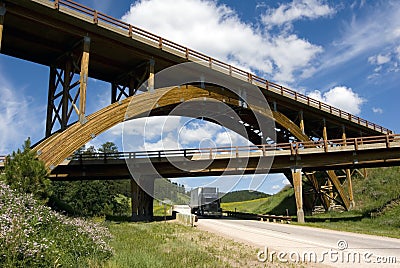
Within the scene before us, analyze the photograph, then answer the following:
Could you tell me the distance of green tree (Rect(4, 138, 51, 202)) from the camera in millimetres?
17609

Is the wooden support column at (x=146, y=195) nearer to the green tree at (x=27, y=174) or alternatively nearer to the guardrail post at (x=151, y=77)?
the guardrail post at (x=151, y=77)

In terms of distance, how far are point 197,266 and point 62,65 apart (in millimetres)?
23825

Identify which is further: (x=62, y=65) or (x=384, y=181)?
(x=384, y=181)

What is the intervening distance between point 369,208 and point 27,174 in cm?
3302

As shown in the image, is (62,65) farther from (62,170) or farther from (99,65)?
(62,170)

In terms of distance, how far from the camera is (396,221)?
25.9 m

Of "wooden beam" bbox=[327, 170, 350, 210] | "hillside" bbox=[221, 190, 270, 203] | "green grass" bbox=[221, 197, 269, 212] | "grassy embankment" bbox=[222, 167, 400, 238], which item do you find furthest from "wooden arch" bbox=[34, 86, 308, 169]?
"hillside" bbox=[221, 190, 270, 203]

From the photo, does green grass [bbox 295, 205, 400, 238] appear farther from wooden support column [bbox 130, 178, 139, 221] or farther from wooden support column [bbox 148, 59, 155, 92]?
wooden support column [bbox 148, 59, 155, 92]

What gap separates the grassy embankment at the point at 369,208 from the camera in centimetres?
2620

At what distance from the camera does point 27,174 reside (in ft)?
59.5

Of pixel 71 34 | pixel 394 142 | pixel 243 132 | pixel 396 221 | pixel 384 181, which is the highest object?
pixel 71 34

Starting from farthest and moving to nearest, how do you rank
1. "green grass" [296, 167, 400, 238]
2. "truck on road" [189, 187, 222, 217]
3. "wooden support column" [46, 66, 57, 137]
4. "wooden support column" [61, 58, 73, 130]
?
"truck on road" [189, 187, 222, 217]
"wooden support column" [46, 66, 57, 137]
"green grass" [296, 167, 400, 238]
"wooden support column" [61, 58, 73, 130]

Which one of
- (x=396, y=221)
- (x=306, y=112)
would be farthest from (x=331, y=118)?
(x=396, y=221)

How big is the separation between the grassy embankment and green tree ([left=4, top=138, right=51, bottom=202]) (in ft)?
65.2
